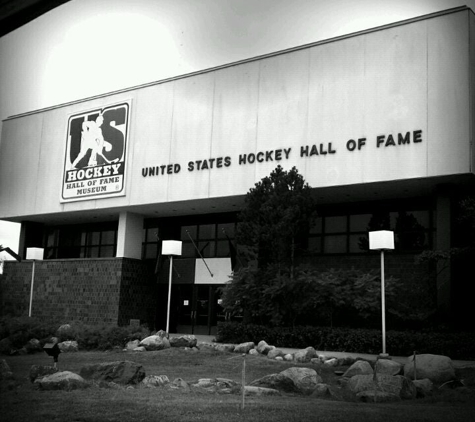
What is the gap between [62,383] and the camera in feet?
33.7

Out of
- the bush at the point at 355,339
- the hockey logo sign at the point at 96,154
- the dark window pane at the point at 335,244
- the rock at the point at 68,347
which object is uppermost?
the hockey logo sign at the point at 96,154

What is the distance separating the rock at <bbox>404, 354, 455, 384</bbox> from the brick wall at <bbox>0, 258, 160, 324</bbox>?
17646 millimetres

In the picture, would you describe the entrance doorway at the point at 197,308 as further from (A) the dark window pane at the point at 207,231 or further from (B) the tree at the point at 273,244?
(B) the tree at the point at 273,244

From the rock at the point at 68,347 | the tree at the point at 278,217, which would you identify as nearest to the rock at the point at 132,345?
the rock at the point at 68,347

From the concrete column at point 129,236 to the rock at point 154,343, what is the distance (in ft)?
31.3

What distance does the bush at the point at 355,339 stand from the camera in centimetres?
1884

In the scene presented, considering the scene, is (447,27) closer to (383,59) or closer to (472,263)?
(383,59)

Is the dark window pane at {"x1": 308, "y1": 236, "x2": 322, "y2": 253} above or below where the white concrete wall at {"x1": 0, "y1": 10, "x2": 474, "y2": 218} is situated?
below

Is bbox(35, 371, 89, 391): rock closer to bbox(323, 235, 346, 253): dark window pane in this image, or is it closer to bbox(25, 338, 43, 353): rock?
bbox(25, 338, 43, 353): rock

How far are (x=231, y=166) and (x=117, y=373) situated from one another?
48.9ft

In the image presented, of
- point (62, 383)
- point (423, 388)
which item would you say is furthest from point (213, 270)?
point (62, 383)

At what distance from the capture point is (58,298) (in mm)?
32000

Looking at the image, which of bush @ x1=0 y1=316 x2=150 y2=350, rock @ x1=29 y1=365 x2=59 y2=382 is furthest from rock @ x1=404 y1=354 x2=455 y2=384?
bush @ x1=0 y1=316 x2=150 y2=350

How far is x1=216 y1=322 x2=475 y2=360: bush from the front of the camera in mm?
18844
